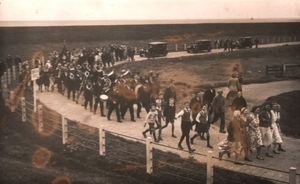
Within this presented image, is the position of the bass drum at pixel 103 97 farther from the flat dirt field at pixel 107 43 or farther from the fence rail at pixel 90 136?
the flat dirt field at pixel 107 43

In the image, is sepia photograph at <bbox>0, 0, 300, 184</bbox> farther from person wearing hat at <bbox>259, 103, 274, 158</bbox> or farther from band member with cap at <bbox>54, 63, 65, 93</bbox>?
band member with cap at <bbox>54, 63, 65, 93</bbox>

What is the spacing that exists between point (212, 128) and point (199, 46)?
66.4 inches

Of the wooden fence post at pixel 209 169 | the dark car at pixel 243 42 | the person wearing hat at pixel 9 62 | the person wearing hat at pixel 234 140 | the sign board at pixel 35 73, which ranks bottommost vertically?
the wooden fence post at pixel 209 169

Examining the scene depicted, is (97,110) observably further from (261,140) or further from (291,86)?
(291,86)

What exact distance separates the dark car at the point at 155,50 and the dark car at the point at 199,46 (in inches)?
20.3

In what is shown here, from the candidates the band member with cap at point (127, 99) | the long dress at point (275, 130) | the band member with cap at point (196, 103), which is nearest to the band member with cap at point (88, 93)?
the band member with cap at point (127, 99)

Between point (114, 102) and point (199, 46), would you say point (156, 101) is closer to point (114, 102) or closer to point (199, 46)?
point (114, 102)

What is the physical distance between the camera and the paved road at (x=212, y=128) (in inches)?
301

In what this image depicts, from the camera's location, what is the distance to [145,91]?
867cm

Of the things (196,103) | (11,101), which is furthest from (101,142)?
(11,101)

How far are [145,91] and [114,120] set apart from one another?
35.7 inches

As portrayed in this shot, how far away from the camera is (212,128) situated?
8117 mm

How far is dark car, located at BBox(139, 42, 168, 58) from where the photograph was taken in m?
8.32

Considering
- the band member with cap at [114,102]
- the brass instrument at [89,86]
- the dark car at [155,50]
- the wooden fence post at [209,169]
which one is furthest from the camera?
the brass instrument at [89,86]
